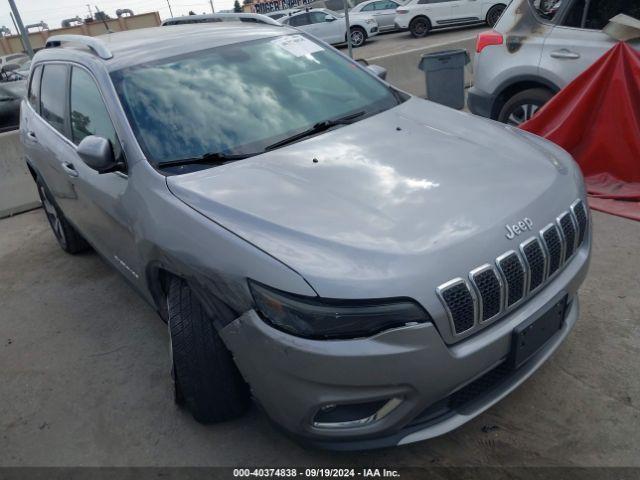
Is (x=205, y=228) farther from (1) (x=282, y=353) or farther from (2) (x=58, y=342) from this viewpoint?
(2) (x=58, y=342)

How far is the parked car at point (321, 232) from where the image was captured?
193 centimetres

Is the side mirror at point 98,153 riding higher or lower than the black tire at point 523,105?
higher

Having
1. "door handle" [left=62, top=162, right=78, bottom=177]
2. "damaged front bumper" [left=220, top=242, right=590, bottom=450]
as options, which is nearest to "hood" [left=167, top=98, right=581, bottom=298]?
"damaged front bumper" [left=220, top=242, right=590, bottom=450]

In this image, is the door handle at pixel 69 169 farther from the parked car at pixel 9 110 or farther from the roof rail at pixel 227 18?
the parked car at pixel 9 110

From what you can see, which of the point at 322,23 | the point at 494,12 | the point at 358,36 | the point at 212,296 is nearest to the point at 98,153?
the point at 212,296

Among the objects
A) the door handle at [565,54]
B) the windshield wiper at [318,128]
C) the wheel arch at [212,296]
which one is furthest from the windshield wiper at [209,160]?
the door handle at [565,54]

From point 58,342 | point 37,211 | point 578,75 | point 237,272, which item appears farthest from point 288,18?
point 237,272

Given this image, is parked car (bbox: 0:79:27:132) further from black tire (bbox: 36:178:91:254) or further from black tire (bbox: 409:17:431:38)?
black tire (bbox: 409:17:431:38)

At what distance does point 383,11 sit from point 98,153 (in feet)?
71.6

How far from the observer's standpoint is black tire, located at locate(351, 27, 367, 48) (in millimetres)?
21109

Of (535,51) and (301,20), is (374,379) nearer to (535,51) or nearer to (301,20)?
(535,51)

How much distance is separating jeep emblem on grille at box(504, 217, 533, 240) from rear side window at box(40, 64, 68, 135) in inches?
119

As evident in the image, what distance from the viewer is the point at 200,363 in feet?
7.84

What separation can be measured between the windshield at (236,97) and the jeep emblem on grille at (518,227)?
129cm
